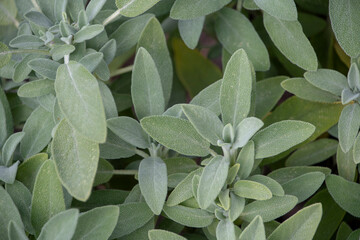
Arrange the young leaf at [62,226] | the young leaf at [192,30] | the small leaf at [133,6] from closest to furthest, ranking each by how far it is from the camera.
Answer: the young leaf at [62,226] < the small leaf at [133,6] < the young leaf at [192,30]

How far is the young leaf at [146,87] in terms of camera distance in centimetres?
66

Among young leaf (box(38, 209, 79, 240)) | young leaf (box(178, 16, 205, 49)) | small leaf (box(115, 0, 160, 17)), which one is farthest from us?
young leaf (box(178, 16, 205, 49))

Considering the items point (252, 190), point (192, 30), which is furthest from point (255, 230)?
point (192, 30)

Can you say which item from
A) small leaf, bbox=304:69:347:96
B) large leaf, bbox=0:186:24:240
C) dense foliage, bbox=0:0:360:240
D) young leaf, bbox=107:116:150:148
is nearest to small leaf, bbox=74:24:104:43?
dense foliage, bbox=0:0:360:240

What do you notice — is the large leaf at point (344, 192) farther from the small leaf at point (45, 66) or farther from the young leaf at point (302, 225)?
the small leaf at point (45, 66)

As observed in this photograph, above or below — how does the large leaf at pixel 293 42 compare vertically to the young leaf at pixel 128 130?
above

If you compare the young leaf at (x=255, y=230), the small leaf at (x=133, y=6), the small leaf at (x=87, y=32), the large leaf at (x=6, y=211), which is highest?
the small leaf at (x=133, y=6)

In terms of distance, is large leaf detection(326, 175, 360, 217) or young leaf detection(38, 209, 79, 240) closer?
young leaf detection(38, 209, 79, 240)

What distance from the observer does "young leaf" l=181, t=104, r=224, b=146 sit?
59cm

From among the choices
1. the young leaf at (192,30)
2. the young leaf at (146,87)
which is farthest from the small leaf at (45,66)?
the young leaf at (192,30)

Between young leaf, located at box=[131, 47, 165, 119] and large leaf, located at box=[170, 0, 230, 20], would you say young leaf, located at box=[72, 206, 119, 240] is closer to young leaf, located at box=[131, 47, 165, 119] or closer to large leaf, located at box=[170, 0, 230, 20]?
young leaf, located at box=[131, 47, 165, 119]

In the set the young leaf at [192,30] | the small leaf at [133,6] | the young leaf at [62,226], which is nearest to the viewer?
the young leaf at [62,226]

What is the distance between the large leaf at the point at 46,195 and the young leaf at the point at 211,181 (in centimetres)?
18

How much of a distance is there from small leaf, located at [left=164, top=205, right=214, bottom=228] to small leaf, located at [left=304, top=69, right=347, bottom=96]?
0.27m
